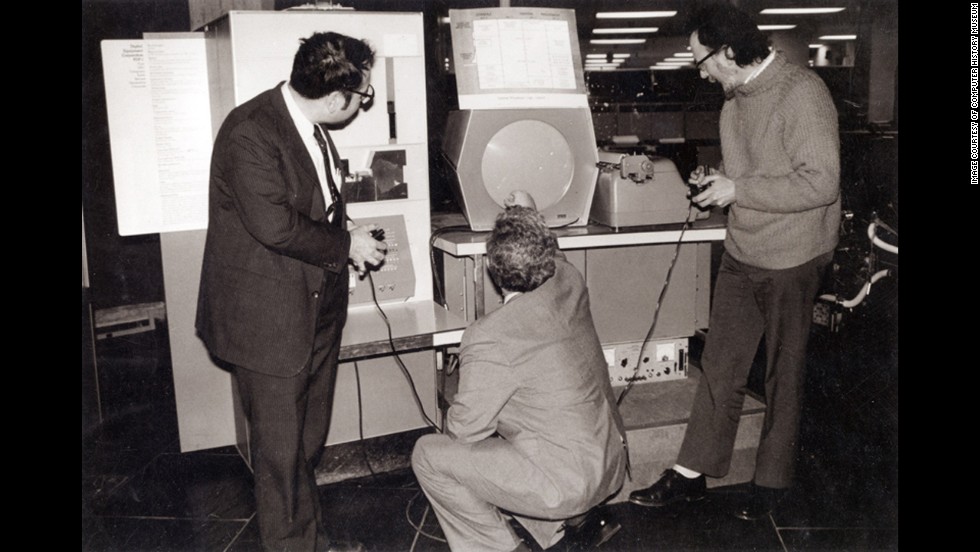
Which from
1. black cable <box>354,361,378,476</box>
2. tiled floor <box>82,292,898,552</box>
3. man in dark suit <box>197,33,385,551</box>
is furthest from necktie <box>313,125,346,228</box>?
tiled floor <box>82,292,898,552</box>

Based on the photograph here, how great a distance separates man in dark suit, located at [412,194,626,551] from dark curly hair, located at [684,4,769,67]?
0.82 m

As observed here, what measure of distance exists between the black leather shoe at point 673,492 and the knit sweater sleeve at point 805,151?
40.3 inches

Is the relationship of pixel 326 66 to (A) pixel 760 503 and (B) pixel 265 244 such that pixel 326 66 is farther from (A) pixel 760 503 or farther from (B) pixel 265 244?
(A) pixel 760 503

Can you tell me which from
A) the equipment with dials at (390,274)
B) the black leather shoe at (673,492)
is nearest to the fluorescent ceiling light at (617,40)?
the equipment with dials at (390,274)

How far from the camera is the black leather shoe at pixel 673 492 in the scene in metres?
2.60

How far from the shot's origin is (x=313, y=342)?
208 centimetres

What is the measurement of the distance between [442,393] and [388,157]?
107 cm

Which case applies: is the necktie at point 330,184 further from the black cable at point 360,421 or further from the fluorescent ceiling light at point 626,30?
the fluorescent ceiling light at point 626,30

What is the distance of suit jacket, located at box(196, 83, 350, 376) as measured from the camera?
1.90 metres

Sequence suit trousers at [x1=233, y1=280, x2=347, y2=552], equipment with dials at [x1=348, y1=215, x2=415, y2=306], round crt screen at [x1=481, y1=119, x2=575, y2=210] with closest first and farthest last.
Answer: suit trousers at [x1=233, y1=280, x2=347, y2=552], round crt screen at [x1=481, y1=119, x2=575, y2=210], equipment with dials at [x1=348, y1=215, x2=415, y2=306]

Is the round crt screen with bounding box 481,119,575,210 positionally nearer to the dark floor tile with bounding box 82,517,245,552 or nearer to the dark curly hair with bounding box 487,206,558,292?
the dark curly hair with bounding box 487,206,558,292

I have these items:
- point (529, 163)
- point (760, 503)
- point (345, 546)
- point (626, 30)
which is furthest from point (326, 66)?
point (626, 30)
